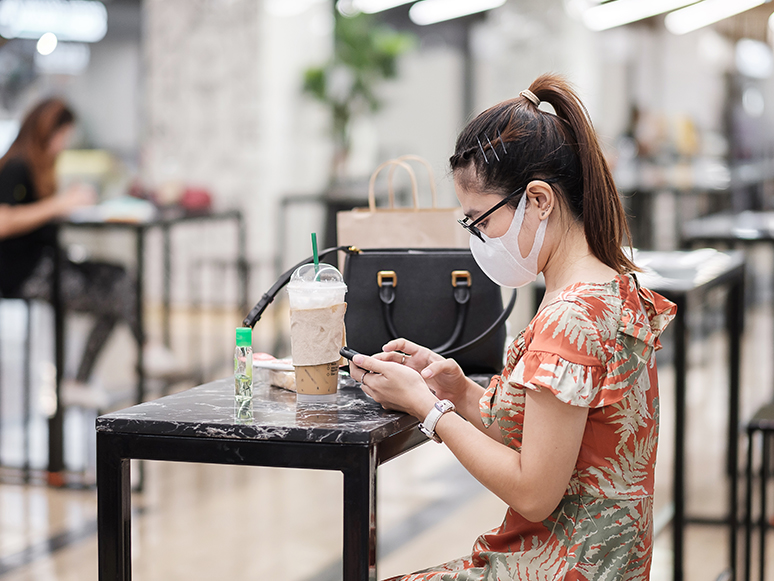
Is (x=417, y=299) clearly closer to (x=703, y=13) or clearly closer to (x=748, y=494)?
(x=748, y=494)

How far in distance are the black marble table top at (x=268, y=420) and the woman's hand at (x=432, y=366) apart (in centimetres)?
7

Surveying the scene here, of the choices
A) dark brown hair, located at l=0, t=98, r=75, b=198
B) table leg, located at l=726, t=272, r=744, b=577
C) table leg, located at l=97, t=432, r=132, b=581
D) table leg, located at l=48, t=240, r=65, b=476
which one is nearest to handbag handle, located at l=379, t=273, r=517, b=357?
table leg, located at l=97, t=432, r=132, b=581

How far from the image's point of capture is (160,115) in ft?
21.6

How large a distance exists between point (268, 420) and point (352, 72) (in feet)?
18.7

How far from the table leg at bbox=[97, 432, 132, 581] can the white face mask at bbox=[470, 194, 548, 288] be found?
55 cm

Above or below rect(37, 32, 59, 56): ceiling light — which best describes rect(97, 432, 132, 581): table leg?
below

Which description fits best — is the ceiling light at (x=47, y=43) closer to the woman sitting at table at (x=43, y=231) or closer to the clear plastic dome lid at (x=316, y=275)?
the woman sitting at table at (x=43, y=231)

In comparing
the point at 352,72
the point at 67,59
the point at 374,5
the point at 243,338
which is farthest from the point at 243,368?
the point at 67,59

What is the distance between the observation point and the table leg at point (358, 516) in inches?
42.2

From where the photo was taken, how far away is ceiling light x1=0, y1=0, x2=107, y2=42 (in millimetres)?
6207

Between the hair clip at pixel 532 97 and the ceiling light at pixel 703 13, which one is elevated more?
the ceiling light at pixel 703 13

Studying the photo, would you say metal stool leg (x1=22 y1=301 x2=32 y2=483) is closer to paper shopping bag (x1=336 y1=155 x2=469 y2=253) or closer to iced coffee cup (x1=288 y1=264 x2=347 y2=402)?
paper shopping bag (x1=336 y1=155 x2=469 y2=253)

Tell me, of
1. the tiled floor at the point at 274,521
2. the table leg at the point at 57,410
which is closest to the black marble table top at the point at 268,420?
the tiled floor at the point at 274,521

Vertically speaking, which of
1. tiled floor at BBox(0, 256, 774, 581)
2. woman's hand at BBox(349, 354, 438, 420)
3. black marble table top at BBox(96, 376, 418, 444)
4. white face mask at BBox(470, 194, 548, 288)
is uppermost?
white face mask at BBox(470, 194, 548, 288)
